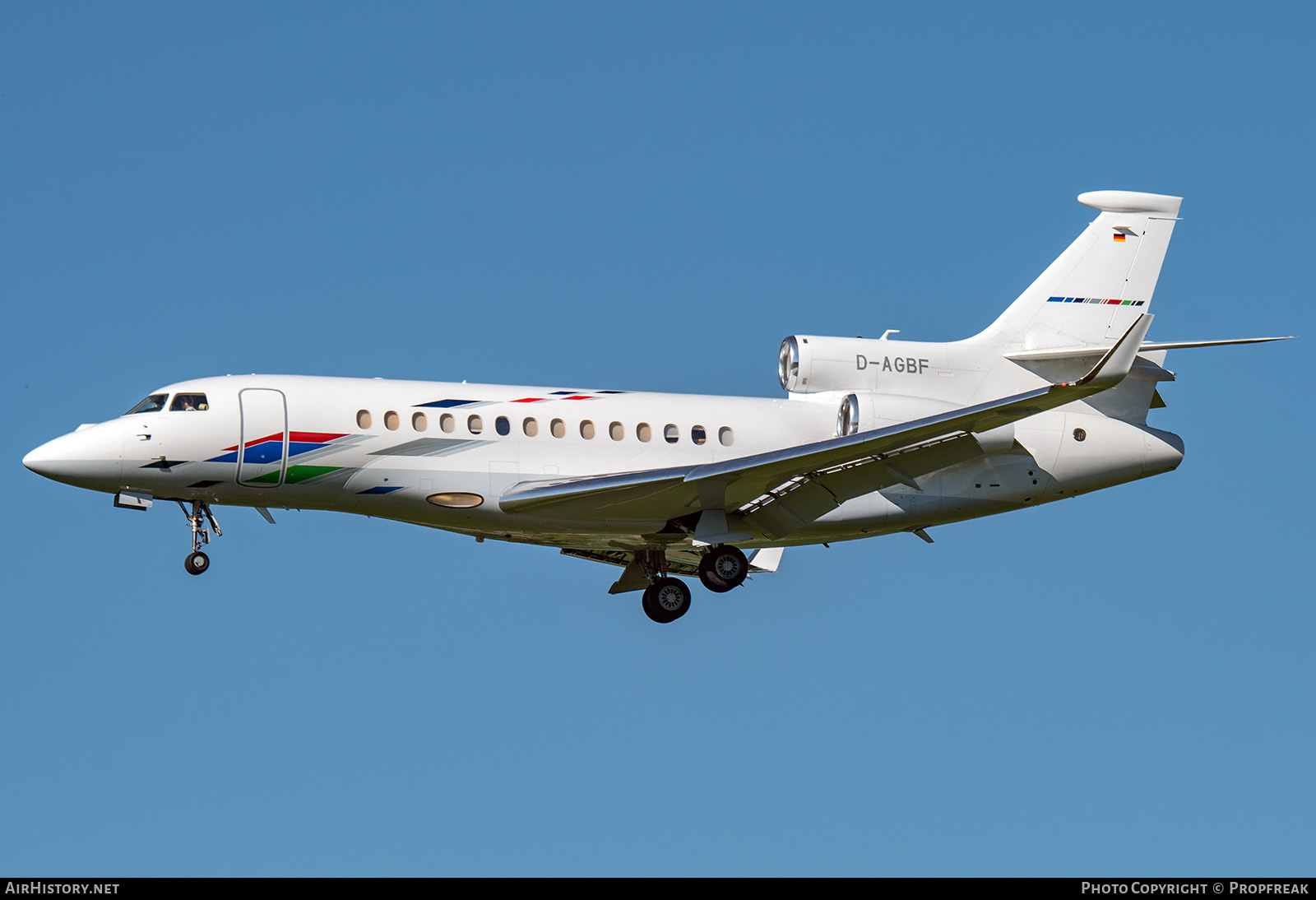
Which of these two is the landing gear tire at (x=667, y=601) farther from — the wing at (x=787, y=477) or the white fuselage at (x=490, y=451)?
the wing at (x=787, y=477)

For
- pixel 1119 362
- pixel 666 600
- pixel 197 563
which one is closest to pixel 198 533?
pixel 197 563

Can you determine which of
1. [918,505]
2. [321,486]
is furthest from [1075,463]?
[321,486]

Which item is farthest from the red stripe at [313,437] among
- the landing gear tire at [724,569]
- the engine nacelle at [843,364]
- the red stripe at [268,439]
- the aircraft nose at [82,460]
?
the engine nacelle at [843,364]

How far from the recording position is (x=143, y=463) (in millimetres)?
25516

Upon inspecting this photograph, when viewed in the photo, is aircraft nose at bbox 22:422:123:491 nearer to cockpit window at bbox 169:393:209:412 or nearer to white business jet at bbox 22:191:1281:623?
white business jet at bbox 22:191:1281:623

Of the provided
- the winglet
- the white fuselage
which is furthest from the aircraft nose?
the winglet

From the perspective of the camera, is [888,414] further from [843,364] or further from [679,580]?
[679,580]

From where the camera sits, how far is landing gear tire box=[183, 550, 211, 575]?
2594cm

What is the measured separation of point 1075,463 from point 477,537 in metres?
9.93

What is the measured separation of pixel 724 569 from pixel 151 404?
30.7ft

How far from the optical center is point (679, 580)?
28.8m

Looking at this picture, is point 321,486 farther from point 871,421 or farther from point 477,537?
point 871,421

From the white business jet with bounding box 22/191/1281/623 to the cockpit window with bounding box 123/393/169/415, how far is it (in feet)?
0.13

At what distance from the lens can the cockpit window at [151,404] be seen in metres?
26.0
